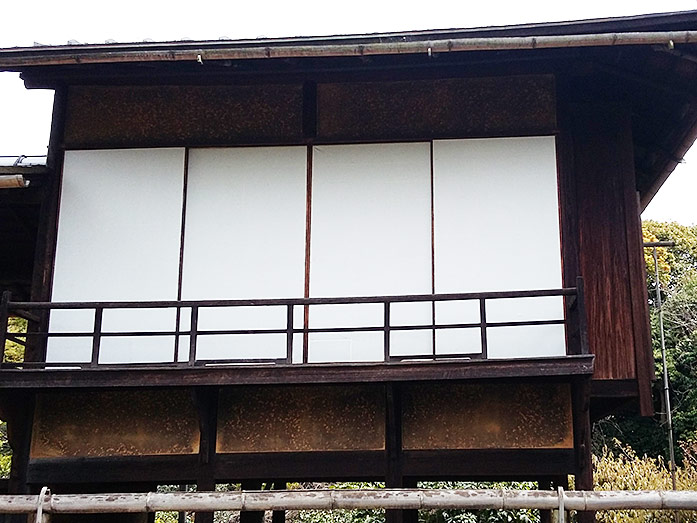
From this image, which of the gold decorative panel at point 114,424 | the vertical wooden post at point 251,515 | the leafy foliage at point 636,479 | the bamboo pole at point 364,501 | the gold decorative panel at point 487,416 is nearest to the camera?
the bamboo pole at point 364,501

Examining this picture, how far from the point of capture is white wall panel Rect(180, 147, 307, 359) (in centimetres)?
811

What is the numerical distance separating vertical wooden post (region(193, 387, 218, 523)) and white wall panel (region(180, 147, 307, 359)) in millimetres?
416

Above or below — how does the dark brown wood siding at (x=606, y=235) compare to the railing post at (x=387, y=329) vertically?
above

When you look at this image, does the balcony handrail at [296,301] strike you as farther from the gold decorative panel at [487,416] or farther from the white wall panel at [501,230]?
the gold decorative panel at [487,416]

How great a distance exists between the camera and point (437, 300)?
24.5 ft

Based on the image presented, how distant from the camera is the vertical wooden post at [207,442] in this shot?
783cm

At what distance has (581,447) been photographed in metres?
7.65

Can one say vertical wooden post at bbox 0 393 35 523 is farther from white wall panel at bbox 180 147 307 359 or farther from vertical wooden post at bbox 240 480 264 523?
vertical wooden post at bbox 240 480 264 523

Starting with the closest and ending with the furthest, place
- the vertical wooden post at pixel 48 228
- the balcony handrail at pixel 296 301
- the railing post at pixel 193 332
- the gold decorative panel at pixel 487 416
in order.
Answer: the balcony handrail at pixel 296 301 < the railing post at pixel 193 332 < the gold decorative panel at pixel 487 416 < the vertical wooden post at pixel 48 228

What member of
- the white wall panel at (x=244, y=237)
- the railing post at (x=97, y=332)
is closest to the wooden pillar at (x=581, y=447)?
the white wall panel at (x=244, y=237)

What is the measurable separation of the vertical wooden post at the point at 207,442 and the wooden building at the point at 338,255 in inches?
1.4

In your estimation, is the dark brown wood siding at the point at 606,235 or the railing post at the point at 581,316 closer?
the railing post at the point at 581,316

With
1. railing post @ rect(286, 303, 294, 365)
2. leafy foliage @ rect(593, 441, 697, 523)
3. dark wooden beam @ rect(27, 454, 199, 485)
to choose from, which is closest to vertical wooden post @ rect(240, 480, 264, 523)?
dark wooden beam @ rect(27, 454, 199, 485)

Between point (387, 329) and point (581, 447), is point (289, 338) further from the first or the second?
point (581, 447)
